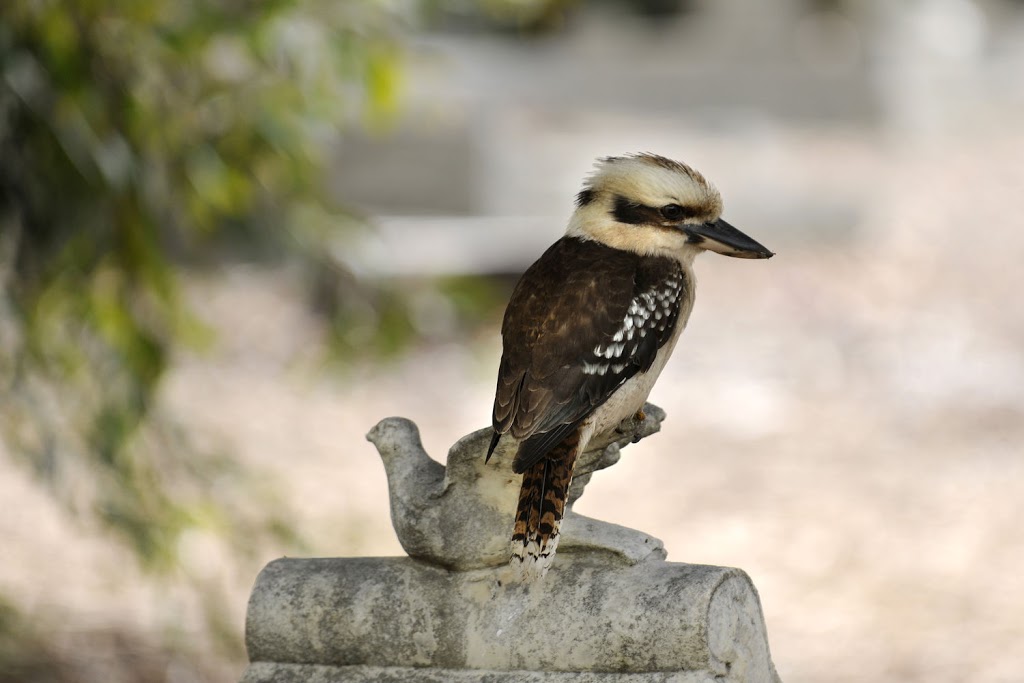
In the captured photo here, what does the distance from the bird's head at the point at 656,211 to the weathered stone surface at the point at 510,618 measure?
2.22ft

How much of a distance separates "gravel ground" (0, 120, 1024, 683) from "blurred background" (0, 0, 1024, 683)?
1.2 inches

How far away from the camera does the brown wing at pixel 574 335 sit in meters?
Answer: 2.62

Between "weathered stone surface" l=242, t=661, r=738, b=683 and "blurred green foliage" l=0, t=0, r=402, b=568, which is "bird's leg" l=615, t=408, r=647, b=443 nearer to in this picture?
"weathered stone surface" l=242, t=661, r=738, b=683

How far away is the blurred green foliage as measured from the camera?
4.38 metres

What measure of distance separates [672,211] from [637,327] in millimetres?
272

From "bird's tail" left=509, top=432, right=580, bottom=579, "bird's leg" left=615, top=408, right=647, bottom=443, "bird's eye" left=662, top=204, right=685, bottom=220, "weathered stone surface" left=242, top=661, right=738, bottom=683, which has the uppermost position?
"bird's eye" left=662, top=204, right=685, bottom=220

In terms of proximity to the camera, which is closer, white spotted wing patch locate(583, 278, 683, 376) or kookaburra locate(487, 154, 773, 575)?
kookaburra locate(487, 154, 773, 575)

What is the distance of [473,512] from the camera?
2.71 meters

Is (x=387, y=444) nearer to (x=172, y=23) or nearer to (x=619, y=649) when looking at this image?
(x=619, y=649)

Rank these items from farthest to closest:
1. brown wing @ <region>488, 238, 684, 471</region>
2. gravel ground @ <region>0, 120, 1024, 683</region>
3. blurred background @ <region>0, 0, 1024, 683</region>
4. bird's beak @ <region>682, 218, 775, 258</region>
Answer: gravel ground @ <region>0, 120, 1024, 683</region>
blurred background @ <region>0, 0, 1024, 683</region>
bird's beak @ <region>682, 218, 775, 258</region>
brown wing @ <region>488, 238, 684, 471</region>

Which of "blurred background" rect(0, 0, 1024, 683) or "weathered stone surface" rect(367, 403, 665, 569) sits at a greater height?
"blurred background" rect(0, 0, 1024, 683)

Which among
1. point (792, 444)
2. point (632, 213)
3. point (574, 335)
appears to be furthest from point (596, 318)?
point (792, 444)

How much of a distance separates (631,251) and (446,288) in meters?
2.88

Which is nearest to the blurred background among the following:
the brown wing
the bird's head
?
the bird's head
